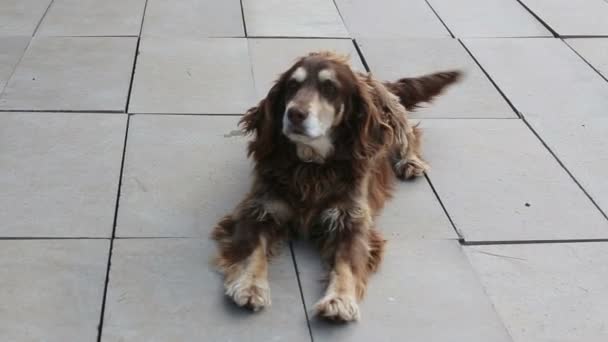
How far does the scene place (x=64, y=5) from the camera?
7.07 meters

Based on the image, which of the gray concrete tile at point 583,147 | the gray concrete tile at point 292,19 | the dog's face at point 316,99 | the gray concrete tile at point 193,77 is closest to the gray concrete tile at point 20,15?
the gray concrete tile at point 193,77

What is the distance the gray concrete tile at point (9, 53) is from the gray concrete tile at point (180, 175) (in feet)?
3.91

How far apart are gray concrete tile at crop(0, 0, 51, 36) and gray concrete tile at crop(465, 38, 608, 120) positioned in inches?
146

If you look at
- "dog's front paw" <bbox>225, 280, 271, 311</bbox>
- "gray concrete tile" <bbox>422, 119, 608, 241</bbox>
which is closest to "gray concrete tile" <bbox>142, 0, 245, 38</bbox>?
"gray concrete tile" <bbox>422, 119, 608, 241</bbox>

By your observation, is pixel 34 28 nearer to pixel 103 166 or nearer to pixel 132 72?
pixel 132 72

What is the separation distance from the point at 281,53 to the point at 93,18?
180 cm

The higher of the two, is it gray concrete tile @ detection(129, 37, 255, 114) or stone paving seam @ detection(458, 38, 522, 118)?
stone paving seam @ detection(458, 38, 522, 118)

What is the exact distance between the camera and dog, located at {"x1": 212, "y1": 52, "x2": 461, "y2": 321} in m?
3.90

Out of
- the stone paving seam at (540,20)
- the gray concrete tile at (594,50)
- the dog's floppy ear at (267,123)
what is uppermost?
the dog's floppy ear at (267,123)

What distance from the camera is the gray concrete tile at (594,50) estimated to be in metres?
6.43

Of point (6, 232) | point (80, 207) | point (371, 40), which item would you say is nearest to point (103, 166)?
point (80, 207)

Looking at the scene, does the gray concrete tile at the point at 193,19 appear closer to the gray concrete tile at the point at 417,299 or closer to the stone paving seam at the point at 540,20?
the stone paving seam at the point at 540,20

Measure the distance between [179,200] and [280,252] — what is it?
0.73 meters

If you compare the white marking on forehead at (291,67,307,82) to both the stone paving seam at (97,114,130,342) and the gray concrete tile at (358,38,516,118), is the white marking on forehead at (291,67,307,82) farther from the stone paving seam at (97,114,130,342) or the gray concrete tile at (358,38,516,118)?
the gray concrete tile at (358,38,516,118)
